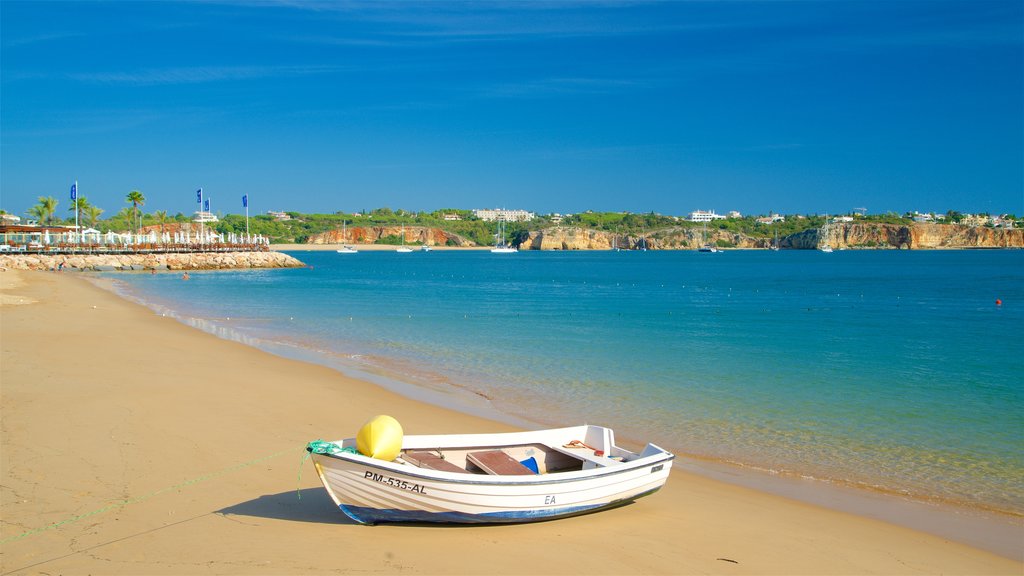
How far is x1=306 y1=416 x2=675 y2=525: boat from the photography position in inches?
296

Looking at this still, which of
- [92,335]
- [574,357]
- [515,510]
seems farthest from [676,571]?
[92,335]

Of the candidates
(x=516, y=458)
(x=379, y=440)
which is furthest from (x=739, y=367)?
(x=379, y=440)

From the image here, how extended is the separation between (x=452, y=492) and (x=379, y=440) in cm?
98

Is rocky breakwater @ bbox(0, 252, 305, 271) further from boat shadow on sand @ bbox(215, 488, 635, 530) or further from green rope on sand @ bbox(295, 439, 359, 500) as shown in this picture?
green rope on sand @ bbox(295, 439, 359, 500)

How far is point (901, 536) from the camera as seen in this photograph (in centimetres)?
838

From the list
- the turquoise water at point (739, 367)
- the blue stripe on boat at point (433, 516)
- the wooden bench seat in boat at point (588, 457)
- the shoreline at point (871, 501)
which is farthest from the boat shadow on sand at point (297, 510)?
the turquoise water at point (739, 367)

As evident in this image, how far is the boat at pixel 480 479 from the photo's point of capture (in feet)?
24.7

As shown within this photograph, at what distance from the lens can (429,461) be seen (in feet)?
27.8

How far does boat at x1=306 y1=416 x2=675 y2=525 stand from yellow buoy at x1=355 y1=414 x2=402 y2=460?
0.06 metres

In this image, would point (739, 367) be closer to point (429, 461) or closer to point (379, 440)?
point (429, 461)

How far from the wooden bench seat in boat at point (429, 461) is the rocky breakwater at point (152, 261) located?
7483 cm

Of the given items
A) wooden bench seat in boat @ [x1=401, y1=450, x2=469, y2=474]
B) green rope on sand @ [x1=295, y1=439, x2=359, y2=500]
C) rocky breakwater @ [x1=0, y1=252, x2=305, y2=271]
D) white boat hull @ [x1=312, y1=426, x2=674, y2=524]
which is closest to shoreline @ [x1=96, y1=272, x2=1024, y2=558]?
white boat hull @ [x1=312, y1=426, x2=674, y2=524]

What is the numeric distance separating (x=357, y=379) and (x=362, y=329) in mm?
11820

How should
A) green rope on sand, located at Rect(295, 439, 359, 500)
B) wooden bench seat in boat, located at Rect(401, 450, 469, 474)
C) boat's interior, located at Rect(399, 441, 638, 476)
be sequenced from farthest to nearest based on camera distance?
boat's interior, located at Rect(399, 441, 638, 476) → wooden bench seat in boat, located at Rect(401, 450, 469, 474) → green rope on sand, located at Rect(295, 439, 359, 500)
